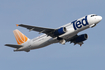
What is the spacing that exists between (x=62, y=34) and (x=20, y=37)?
48.5 ft

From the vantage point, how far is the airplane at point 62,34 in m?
47.8

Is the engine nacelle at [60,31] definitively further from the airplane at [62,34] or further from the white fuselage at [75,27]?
the white fuselage at [75,27]

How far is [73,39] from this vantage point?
5600cm

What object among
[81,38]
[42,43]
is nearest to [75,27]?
[81,38]

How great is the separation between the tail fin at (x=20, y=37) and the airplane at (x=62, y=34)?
2209 millimetres

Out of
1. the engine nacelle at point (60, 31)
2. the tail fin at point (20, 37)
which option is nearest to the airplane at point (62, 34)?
the engine nacelle at point (60, 31)

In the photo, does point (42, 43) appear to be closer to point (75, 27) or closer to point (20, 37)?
point (75, 27)

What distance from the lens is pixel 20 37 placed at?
59.7 m

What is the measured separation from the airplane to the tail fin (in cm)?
221

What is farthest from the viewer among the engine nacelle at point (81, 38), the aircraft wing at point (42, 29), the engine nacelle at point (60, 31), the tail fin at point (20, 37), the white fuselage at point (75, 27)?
the tail fin at point (20, 37)

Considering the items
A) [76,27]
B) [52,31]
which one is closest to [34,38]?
[52,31]

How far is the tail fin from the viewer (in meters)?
58.4

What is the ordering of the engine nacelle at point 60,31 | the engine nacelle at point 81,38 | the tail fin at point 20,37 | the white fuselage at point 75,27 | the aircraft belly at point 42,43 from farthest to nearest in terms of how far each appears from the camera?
the tail fin at point 20,37
the engine nacelle at point 81,38
the aircraft belly at point 42,43
the engine nacelle at point 60,31
the white fuselage at point 75,27

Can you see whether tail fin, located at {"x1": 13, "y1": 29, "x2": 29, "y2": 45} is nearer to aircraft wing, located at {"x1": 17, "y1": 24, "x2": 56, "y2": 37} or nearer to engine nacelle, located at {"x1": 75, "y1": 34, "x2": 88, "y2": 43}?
aircraft wing, located at {"x1": 17, "y1": 24, "x2": 56, "y2": 37}
